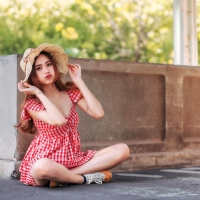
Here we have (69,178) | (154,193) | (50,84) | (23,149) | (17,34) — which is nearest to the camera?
(154,193)

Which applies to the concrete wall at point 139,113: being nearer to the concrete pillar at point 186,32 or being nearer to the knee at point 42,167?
the knee at point 42,167

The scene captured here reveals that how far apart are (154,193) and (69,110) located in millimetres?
1294

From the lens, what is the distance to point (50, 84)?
241 inches

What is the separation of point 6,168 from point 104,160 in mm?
1211

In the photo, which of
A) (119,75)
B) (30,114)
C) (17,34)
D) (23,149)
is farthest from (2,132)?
(17,34)

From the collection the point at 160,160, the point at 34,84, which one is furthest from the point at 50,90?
the point at 160,160

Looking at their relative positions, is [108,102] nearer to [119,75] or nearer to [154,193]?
[119,75]

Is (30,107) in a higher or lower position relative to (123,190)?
higher

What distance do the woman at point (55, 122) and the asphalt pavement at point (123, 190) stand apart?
0.13 metres

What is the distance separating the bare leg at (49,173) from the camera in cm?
558

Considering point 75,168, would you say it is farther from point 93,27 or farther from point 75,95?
point 93,27

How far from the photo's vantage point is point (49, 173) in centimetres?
558

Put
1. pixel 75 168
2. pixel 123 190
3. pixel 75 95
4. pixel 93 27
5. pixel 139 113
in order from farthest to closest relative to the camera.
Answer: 1. pixel 93 27
2. pixel 139 113
3. pixel 75 95
4. pixel 75 168
5. pixel 123 190

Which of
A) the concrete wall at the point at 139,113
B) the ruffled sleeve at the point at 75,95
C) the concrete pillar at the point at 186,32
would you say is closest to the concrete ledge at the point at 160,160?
the concrete wall at the point at 139,113
